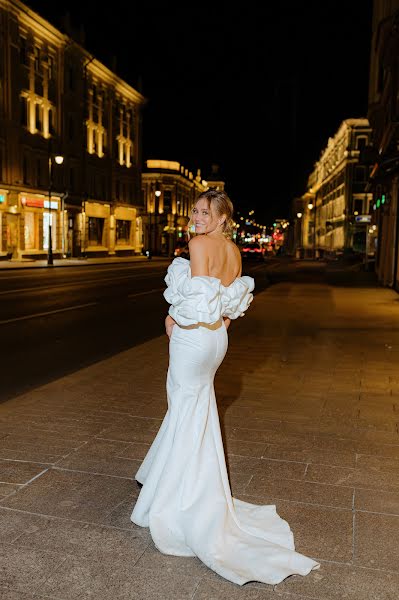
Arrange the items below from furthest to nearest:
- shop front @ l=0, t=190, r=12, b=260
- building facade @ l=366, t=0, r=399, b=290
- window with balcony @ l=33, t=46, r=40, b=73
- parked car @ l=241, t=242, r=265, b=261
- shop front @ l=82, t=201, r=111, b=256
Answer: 1. shop front @ l=82, t=201, r=111, b=256
2. parked car @ l=241, t=242, r=265, b=261
3. window with balcony @ l=33, t=46, r=40, b=73
4. shop front @ l=0, t=190, r=12, b=260
5. building facade @ l=366, t=0, r=399, b=290

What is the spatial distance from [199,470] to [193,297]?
40.9 inches

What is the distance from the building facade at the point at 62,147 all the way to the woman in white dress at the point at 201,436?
113 feet

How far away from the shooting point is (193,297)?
3.44m

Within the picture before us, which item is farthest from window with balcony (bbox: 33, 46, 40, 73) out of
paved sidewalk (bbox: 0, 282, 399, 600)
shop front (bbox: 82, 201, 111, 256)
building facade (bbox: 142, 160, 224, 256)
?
paved sidewalk (bbox: 0, 282, 399, 600)

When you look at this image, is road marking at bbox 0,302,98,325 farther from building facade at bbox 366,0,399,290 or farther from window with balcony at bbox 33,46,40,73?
window with balcony at bbox 33,46,40,73

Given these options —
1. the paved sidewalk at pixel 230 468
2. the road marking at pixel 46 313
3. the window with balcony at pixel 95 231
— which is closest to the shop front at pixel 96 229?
the window with balcony at pixel 95 231

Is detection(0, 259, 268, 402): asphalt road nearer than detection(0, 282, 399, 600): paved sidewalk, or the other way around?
detection(0, 282, 399, 600): paved sidewalk

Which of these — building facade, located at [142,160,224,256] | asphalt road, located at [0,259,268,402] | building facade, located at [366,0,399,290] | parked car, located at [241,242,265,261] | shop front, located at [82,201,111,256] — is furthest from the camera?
building facade, located at [142,160,224,256]

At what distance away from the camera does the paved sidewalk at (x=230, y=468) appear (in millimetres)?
3061

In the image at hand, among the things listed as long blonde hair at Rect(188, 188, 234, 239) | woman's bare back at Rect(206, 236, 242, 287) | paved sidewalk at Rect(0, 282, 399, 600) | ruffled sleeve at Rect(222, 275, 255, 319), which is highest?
long blonde hair at Rect(188, 188, 234, 239)

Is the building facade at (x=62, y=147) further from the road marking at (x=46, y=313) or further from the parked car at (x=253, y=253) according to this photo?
the road marking at (x=46, y=313)

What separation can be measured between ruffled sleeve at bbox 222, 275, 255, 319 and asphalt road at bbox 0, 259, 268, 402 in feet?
14.3

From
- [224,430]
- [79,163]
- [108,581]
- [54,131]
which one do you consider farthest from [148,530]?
[79,163]

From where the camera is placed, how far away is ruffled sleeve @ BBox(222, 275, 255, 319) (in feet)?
12.0
